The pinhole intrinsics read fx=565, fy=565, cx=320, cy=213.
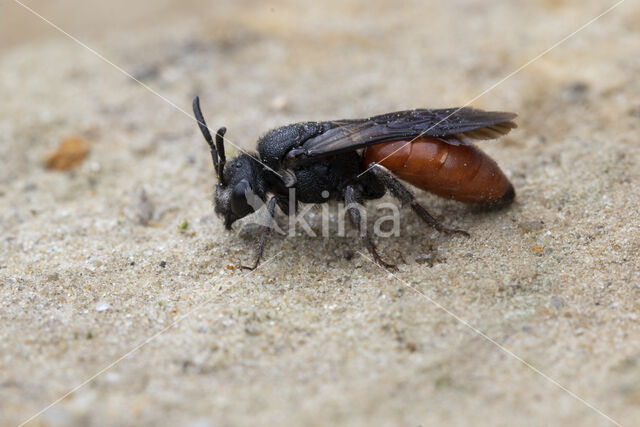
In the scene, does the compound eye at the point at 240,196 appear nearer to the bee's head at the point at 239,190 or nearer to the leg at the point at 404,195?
the bee's head at the point at 239,190

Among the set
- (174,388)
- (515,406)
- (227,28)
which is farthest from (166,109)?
(515,406)

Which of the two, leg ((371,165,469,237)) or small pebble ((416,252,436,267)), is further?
→ leg ((371,165,469,237))

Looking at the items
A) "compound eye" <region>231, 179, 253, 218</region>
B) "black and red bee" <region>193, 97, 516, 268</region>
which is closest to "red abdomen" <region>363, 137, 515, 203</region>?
"black and red bee" <region>193, 97, 516, 268</region>

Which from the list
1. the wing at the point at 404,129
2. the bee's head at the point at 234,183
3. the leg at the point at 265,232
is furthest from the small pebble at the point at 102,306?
the wing at the point at 404,129

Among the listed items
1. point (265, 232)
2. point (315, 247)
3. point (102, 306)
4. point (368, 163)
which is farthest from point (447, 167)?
point (102, 306)

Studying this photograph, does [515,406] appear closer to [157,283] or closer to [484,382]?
[484,382]

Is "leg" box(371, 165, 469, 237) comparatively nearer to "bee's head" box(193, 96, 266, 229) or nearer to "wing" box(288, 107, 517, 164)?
"wing" box(288, 107, 517, 164)
